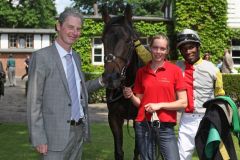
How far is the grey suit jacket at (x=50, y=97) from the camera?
149 inches

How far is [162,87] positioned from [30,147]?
5413mm

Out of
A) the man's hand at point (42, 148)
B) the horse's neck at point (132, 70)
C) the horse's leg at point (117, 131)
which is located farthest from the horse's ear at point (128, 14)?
the man's hand at point (42, 148)

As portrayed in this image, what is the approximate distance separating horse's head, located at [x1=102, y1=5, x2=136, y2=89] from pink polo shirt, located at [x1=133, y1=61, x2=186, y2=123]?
1.30 ft

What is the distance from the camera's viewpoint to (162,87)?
14.0 feet

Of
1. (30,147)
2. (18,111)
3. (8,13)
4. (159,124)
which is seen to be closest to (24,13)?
(8,13)

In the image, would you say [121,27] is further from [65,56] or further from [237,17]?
[237,17]

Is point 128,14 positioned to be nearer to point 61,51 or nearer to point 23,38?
point 61,51

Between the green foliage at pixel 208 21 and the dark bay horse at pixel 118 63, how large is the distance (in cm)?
1897

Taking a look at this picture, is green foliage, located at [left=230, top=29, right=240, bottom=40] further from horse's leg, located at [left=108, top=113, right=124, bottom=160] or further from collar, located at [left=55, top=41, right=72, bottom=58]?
collar, located at [left=55, top=41, right=72, bottom=58]

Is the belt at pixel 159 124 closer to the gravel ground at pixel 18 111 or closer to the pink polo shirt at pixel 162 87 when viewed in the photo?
the pink polo shirt at pixel 162 87

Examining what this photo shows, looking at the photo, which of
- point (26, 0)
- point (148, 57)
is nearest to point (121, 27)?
point (148, 57)

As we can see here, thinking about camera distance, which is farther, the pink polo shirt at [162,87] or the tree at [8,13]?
the tree at [8,13]

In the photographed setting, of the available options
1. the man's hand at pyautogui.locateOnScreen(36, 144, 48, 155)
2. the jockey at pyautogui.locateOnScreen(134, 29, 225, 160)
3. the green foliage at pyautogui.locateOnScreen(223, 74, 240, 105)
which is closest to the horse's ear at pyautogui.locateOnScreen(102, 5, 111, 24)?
the jockey at pyautogui.locateOnScreen(134, 29, 225, 160)

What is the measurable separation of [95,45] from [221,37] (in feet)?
24.9
